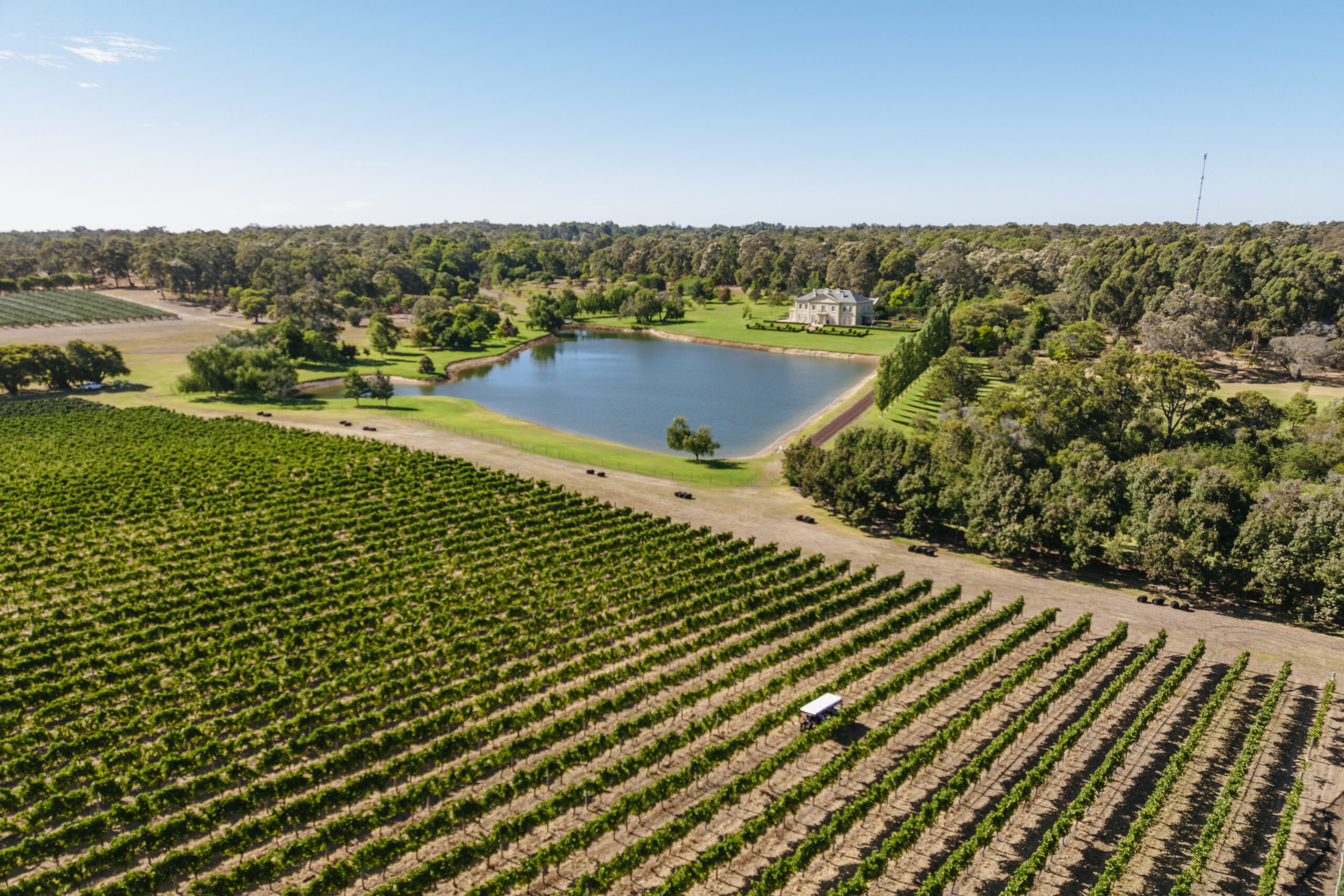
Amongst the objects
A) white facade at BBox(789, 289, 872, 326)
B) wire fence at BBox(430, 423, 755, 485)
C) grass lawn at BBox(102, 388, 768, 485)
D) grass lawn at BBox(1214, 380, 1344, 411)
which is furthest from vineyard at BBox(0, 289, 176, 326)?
grass lawn at BBox(1214, 380, 1344, 411)

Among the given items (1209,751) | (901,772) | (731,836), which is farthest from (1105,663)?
(731,836)

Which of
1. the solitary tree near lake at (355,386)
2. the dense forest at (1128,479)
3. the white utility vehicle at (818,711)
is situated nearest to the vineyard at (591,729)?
the white utility vehicle at (818,711)

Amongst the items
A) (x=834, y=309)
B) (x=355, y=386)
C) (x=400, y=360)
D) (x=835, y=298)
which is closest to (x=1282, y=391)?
(x=834, y=309)

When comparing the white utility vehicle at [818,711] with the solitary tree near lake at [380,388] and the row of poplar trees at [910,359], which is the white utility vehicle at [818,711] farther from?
the solitary tree near lake at [380,388]

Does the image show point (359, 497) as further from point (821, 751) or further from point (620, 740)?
point (821, 751)

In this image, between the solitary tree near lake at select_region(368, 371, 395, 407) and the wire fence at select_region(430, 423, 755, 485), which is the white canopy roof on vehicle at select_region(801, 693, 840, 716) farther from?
the solitary tree near lake at select_region(368, 371, 395, 407)

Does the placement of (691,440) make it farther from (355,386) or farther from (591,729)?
(355,386)
